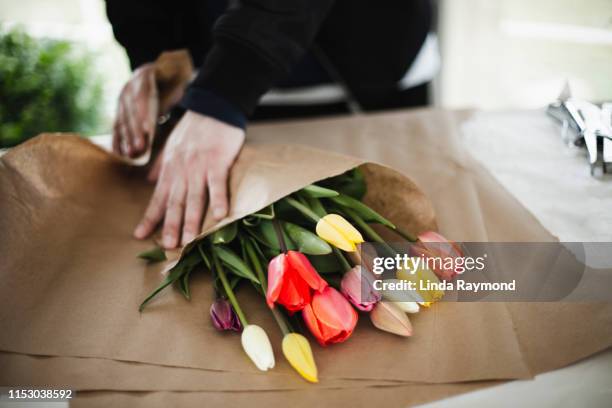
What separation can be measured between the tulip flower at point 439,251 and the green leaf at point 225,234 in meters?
0.20

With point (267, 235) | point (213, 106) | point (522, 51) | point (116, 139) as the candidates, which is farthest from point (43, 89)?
point (522, 51)

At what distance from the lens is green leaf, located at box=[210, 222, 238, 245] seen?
0.47m

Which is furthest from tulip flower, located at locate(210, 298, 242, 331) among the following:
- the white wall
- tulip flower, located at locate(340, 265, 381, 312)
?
the white wall

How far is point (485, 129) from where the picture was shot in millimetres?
738

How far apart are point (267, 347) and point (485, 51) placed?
5.12 ft

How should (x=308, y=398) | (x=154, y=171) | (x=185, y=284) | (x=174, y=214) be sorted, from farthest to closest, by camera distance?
1. (x=154, y=171)
2. (x=174, y=214)
3. (x=185, y=284)
4. (x=308, y=398)

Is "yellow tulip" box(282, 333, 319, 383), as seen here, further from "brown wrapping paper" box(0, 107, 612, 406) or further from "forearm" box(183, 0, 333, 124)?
"forearm" box(183, 0, 333, 124)

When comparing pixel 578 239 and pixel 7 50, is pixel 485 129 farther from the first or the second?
pixel 7 50

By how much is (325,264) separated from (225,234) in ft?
0.40

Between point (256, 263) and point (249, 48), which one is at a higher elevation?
point (249, 48)

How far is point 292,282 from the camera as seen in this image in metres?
0.38

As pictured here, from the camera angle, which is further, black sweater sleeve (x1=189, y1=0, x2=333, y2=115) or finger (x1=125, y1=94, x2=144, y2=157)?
finger (x1=125, y1=94, x2=144, y2=157)

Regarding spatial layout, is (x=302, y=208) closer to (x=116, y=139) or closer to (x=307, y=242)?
(x=307, y=242)

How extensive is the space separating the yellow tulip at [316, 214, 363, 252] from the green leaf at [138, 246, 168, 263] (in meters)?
0.22
